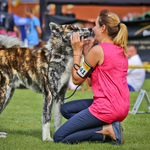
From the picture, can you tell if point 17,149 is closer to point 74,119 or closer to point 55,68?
point 74,119

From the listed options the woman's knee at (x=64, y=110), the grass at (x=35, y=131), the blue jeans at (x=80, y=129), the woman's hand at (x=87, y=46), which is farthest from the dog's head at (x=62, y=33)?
the grass at (x=35, y=131)

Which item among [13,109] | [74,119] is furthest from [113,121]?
[13,109]

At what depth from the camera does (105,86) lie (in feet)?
9.09

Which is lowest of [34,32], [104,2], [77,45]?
[34,32]

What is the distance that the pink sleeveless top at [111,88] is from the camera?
2752 mm

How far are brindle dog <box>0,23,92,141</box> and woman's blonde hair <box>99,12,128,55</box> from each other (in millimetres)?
390

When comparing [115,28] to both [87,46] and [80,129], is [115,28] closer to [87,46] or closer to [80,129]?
[87,46]

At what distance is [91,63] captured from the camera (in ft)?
9.18

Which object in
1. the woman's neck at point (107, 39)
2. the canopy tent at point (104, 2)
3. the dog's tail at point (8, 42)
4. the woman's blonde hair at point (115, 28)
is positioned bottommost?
the dog's tail at point (8, 42)

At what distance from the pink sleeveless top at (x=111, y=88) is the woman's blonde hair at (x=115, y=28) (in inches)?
2.7

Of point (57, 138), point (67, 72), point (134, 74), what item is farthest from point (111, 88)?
point (134, 74)

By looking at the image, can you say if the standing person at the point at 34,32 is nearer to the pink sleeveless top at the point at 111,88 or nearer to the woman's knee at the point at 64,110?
the woman's knee at the point at 64,110

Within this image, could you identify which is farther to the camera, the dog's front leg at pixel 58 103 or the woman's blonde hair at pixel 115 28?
the dog's front leg at pixel 58 103

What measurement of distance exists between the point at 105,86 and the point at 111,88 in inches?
2.6
